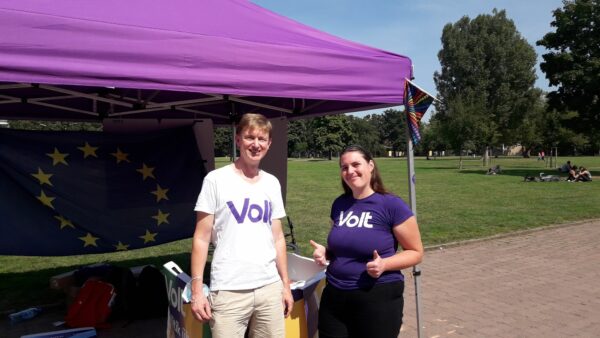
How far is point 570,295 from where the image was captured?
5.55 m

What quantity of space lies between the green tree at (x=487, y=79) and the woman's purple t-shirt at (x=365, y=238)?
40.7m

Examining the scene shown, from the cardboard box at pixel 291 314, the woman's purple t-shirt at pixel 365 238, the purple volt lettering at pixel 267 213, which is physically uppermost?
the purple volt lettering at pixel 267 213

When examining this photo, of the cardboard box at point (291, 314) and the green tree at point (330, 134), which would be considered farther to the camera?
the green tree at point (330, 134)

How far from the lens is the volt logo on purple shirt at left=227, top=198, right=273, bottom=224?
2.37 meters

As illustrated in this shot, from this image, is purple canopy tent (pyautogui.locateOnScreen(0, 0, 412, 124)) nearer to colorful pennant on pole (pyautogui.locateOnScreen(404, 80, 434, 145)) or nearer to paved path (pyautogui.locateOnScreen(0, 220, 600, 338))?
colorful pennant on pole (pyautogui.locateOnScreen(404, 80, 434, 145))

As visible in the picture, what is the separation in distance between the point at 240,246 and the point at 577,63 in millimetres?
31163

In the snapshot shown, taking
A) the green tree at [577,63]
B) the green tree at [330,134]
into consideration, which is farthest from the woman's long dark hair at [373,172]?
the green tree at [330,134]

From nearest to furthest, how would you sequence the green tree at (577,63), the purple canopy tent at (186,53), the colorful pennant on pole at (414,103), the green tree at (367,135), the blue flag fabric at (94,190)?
the purple canopy tent at (186,53) < the colorful pennant on pole at (414,103) < the blue flag fabric at (94,190) < the green tree at (577,63) < the green tree at (367,135)

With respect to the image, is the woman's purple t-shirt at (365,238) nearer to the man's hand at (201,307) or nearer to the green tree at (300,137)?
the man's hand at (201,307)

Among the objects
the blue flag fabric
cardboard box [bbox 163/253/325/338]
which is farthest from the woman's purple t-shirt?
the blue flag fabric

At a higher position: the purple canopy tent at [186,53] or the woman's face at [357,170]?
the purple canopy tent at [186,53]

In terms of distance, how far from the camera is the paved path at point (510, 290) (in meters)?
4.55

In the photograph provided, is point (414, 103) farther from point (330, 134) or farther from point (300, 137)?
point (300, 137)

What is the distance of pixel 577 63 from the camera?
27312mm
